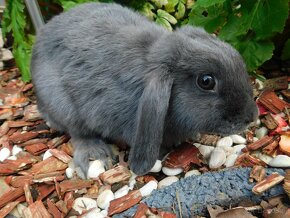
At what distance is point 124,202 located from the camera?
2.59 m

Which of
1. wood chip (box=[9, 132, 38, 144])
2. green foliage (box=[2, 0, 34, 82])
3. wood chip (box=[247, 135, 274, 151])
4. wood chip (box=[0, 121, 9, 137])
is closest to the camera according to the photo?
wood chip (box=[247, 135, 274, 151])

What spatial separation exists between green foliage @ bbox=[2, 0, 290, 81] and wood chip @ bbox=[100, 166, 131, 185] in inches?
48.4

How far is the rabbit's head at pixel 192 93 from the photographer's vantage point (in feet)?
7.86

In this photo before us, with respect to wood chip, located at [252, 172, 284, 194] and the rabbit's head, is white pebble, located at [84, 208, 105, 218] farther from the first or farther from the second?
wood chip, located at [252, 172, 284, 194]

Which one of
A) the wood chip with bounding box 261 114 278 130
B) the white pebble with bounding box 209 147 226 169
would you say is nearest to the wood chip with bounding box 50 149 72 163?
the white pebble with bounding box 209 147 226 169

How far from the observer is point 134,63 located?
2.59m

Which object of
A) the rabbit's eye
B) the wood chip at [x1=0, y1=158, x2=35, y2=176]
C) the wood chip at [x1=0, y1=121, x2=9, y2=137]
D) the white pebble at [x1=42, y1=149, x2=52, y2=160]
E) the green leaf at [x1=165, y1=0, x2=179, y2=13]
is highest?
the green leaf at [x1=165, y1=0, x2=179, y2=13]

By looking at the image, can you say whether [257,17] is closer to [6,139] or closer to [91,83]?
[91,83]

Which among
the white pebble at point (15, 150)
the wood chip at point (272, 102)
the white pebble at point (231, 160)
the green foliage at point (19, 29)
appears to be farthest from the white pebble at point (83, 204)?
the green foliage at point (19, 29)

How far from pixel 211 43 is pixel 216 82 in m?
0.26

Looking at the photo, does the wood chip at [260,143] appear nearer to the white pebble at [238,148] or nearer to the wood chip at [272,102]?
the white pebble at [238,148]

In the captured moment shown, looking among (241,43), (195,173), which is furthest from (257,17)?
(195,173)

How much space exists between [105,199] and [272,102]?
4.78 ft

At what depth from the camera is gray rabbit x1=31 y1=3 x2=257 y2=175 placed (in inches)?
95.3
